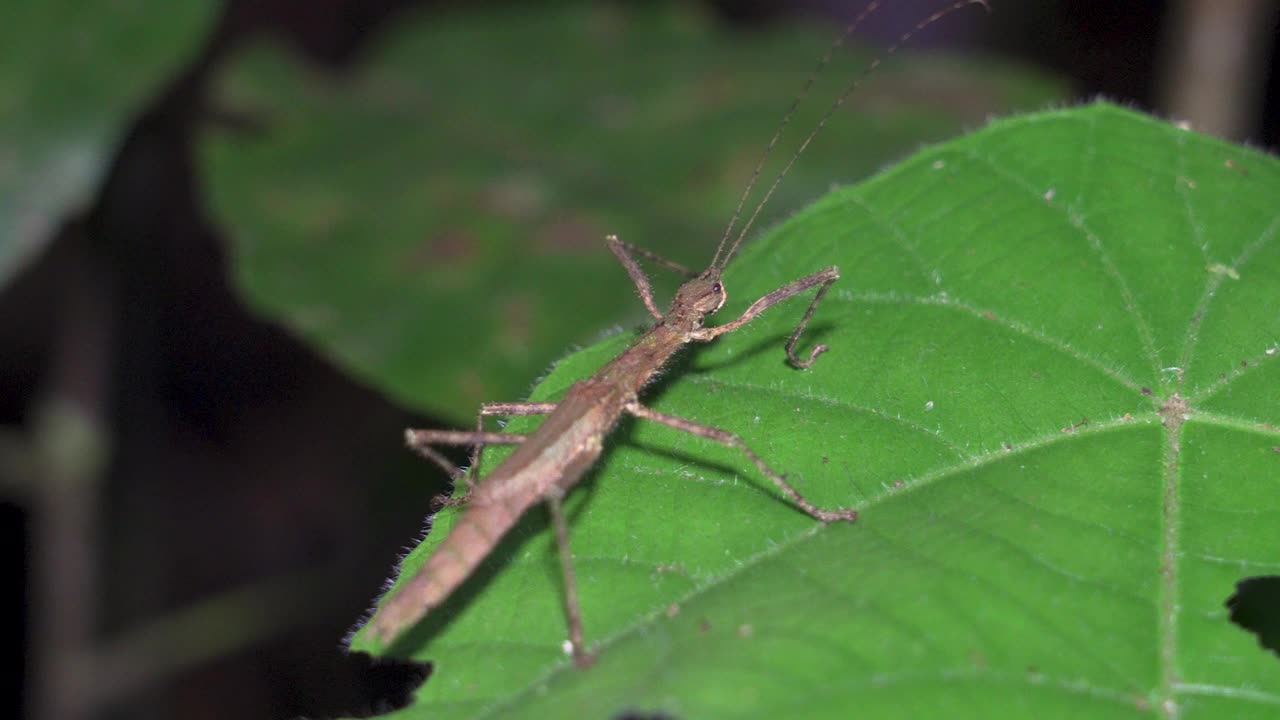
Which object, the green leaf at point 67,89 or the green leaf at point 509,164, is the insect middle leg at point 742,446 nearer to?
the green leaf at point 509,164

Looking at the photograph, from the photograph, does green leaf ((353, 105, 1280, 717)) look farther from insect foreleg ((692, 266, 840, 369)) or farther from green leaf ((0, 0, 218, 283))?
green leaf ((0, 0, 218, 283))

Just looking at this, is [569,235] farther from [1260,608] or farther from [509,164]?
[1260,608]

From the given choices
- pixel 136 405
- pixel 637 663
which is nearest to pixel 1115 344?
pixel 637 663

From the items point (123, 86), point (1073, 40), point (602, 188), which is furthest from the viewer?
point (1073, 40)

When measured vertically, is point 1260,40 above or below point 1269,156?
above

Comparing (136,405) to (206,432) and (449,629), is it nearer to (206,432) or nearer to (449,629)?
(206,432)
